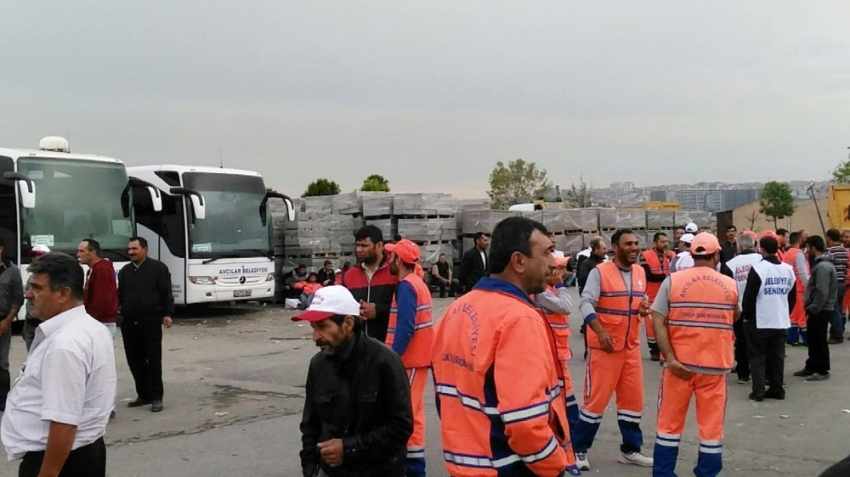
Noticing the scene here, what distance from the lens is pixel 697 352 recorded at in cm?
565

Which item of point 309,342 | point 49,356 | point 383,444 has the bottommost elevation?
point 309,342

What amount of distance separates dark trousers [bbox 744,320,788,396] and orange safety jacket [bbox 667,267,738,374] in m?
3.59

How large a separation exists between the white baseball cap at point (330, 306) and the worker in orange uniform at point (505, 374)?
0.63 meters

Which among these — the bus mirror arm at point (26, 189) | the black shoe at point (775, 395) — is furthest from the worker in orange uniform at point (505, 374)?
the bus mirror arm at point (26, 189)

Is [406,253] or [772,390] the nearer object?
[406,253]

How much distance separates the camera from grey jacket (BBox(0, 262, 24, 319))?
8.89 metres

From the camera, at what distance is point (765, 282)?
29.9 feet

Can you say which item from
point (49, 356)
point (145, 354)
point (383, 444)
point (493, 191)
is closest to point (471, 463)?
point (383, 444)

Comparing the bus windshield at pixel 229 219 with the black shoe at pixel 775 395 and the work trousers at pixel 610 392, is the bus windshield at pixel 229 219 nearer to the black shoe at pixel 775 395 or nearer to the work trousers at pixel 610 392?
the black shoe at pixel 775 395

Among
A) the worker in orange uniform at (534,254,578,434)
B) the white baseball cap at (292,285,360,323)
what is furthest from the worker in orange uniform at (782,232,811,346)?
the white baseball cap at (292,285,360,323)

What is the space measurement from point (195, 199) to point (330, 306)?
1464 cm

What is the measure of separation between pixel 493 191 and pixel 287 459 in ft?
176

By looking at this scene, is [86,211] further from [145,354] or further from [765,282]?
[765,282]

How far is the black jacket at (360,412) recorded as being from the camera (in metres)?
3.75
